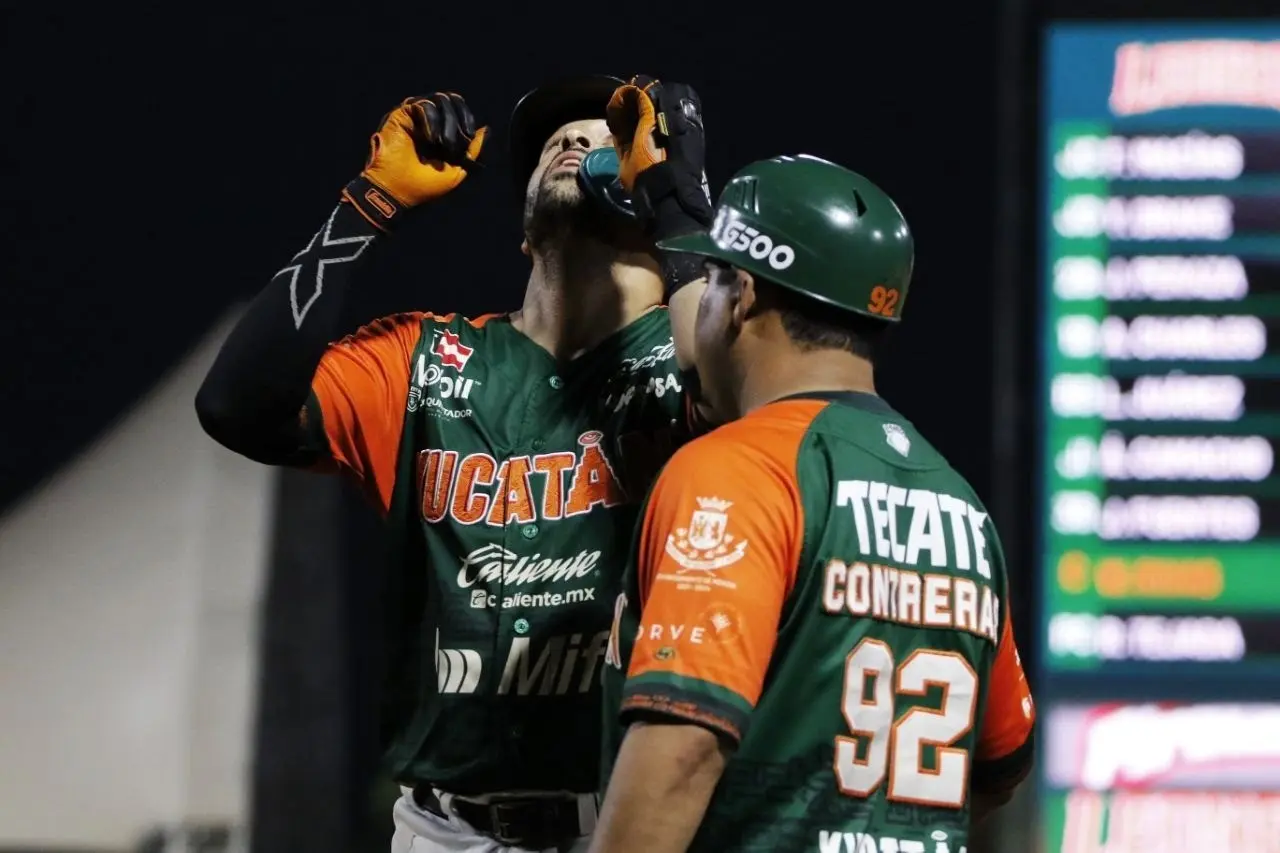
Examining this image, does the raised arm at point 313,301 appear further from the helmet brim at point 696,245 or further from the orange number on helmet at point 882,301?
the orange number on helmet at point 882,301

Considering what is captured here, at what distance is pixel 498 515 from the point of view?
6.02ft

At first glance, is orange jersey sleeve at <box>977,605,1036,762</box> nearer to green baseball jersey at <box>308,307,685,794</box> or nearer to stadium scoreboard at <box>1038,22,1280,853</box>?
green baseball jersey at <box>308,307,685,794</box>

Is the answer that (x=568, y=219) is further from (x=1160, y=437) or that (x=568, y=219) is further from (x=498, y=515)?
(x=1160, y=437)

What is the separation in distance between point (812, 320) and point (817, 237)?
2.7 inches

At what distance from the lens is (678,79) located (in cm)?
366

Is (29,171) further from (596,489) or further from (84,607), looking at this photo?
(596,489)

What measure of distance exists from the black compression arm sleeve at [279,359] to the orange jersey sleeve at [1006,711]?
720 millimetres

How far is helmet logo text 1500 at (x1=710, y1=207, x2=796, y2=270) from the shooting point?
149cm

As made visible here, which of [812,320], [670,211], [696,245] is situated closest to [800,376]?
[812,320]

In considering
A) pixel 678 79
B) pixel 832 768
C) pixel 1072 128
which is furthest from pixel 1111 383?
pixel 832 768

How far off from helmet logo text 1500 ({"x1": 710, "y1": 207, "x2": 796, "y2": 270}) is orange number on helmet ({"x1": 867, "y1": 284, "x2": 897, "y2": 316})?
0.08 meters

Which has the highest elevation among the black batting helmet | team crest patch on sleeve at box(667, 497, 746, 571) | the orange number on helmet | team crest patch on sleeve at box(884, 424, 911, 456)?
the black batting helmet

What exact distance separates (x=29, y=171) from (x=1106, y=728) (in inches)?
94.9

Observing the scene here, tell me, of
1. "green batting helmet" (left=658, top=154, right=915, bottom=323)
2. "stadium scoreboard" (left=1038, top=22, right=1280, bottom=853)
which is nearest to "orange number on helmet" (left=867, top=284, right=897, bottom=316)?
"green batting helmet" (left=658, top=154, right=915, bottom=323)
